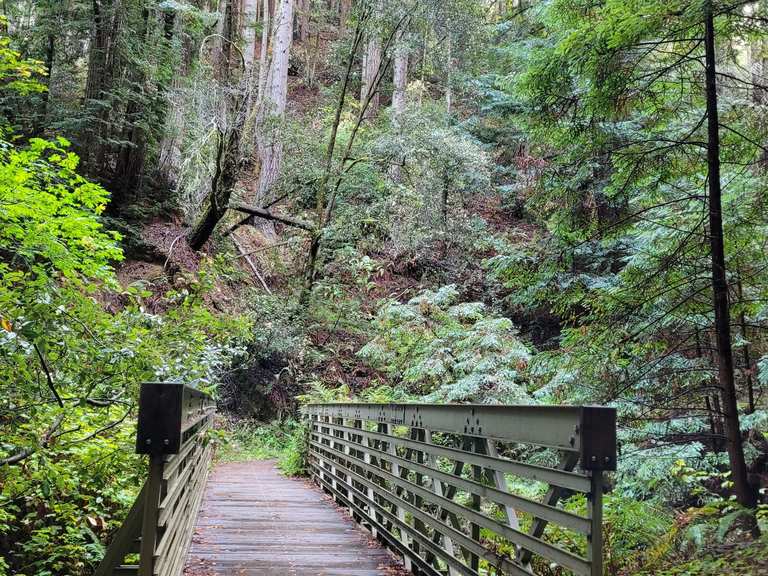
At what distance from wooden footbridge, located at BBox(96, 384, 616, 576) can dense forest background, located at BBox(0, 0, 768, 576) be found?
3.85 ft

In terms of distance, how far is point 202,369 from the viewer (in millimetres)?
6246

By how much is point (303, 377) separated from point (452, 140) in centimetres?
829

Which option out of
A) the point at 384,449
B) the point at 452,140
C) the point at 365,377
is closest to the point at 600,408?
the point at 384,449

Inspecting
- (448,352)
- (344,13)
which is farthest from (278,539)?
(344,13)

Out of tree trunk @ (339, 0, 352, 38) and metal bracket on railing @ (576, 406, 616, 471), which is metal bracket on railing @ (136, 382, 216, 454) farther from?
tree trunk @ (339, 0, 352, 38)

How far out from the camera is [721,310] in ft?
17.6

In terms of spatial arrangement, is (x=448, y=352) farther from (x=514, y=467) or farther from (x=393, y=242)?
(x=514, y=467)

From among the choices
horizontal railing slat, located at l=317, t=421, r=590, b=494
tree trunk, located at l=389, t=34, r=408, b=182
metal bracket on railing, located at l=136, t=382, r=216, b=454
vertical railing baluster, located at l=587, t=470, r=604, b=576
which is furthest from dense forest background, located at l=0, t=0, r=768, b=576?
metal bracket on railing, located at l=136, t=382, r=216, b=454

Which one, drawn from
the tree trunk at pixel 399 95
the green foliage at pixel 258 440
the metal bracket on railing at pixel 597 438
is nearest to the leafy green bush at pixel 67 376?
the metal bracket on railing at pixel 597 438

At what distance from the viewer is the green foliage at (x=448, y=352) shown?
11984 millimetres

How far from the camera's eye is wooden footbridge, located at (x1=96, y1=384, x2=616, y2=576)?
8.80 ft

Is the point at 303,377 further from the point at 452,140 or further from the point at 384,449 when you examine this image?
the point at 384,449

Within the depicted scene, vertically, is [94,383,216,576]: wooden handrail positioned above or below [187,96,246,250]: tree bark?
below

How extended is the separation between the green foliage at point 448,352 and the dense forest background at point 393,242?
0.26 ft
